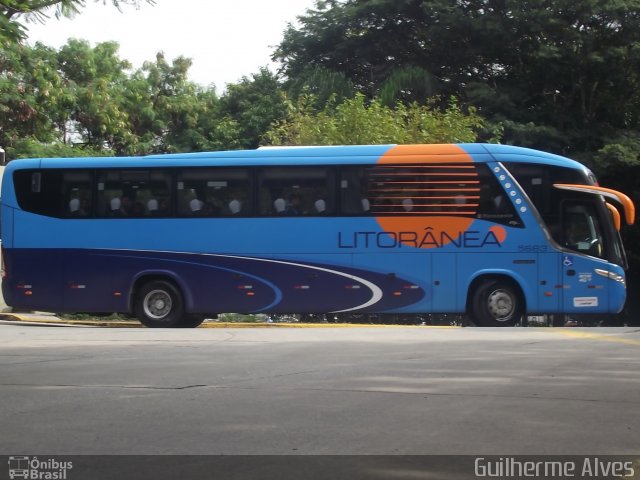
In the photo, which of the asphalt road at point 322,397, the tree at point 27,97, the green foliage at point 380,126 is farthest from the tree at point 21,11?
the tree at point 27,97

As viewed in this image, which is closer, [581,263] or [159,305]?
[581,263]

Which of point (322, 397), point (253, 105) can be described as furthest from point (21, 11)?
point (253, 105)

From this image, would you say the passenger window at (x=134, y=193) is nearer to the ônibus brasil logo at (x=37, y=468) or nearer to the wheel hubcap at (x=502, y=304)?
the wheel hubcap at (x=502, y=304)

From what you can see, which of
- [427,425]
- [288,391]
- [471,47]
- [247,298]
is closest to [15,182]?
[247,298]

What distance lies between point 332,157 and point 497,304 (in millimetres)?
4127

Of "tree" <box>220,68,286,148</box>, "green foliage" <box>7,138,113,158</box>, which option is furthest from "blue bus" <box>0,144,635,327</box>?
"tree" <box>220,68,286,148</box>

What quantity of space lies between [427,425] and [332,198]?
11.4m

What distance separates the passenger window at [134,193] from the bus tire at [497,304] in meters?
6.11

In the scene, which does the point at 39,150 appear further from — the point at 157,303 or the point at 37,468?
the point at 37,468

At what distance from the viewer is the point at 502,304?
18.1 m

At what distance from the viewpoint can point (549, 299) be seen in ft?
59.0

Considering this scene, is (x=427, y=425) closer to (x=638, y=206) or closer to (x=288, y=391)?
(x=288, y=391)

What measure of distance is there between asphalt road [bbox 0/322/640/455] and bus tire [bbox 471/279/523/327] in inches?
147

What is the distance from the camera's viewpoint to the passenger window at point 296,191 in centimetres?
1842
